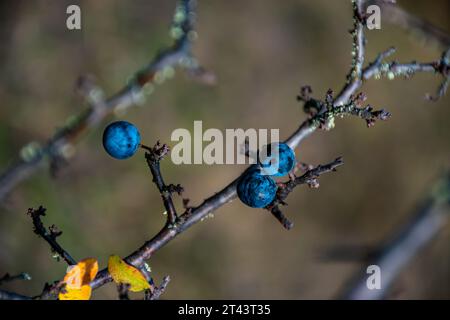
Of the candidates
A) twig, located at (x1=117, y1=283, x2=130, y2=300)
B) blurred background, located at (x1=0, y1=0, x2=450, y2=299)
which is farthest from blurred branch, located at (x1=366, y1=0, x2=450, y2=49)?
blurred background, located at (x1=0, y1=0, x2=450, y2=299)

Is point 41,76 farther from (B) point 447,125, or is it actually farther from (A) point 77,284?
(B) point 447,125

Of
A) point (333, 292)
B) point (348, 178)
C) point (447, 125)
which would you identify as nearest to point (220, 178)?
point (348, 178)

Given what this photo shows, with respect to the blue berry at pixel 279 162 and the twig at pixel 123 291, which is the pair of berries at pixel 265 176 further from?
the twig at pixel 123 291

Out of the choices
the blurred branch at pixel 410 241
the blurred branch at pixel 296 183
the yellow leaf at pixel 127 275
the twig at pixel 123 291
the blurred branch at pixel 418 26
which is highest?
the blurred branch at pixel 418 26

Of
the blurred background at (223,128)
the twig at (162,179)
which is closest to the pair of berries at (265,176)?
the twig at (162,179)

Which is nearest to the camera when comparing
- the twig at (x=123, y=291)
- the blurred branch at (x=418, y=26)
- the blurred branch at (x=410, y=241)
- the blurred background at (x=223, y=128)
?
the twig at (x=123, y=291)
